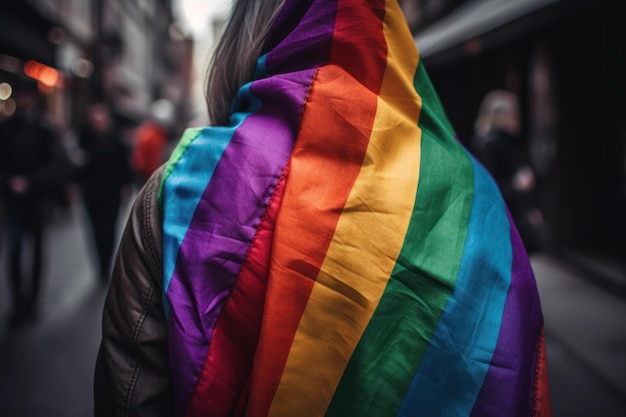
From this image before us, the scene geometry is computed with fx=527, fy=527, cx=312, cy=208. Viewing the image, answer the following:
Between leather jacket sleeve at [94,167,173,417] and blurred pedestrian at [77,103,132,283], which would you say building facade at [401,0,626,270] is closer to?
blurred pedestrian at [77,103,132,283]

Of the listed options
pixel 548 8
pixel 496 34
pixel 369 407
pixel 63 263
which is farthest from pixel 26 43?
pixel 369 407

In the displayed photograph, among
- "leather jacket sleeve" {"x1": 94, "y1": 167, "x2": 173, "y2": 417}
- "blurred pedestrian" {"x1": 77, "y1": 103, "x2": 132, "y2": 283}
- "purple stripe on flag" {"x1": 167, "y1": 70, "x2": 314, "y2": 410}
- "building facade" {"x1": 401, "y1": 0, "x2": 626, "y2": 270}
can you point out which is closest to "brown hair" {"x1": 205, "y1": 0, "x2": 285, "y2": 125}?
"purple stripe on flag" {"x1": 167, "y1": 70, "x2": 314, "y2": 410}

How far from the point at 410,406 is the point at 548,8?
15.5 feet

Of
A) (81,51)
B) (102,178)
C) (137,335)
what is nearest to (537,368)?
(137,335)

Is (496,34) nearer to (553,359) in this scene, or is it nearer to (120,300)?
(553,359)

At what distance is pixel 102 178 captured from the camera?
573 cm

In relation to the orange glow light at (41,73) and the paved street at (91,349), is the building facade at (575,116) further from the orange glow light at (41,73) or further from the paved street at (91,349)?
the orange glow light at (41,73)

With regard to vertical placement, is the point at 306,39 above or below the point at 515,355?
above

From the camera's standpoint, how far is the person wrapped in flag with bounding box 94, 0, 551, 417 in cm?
102

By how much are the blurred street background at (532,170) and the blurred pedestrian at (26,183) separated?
0.16 m

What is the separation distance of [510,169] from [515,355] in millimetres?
3940

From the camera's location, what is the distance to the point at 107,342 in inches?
42.8

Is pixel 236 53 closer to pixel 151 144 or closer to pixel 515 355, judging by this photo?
pixel 515 355

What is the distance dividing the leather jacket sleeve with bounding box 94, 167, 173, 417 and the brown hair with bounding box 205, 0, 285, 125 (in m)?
0.33
